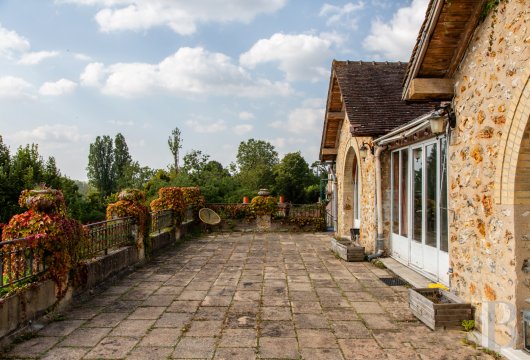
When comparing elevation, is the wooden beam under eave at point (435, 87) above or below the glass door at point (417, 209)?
above

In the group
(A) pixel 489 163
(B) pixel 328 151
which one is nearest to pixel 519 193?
(A) pixel 489 163

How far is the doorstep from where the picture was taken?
23.1 feet

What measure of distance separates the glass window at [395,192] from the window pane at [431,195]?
189cm

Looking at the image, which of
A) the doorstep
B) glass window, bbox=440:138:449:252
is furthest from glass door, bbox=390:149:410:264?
glass window, bbox=440:138:449:252

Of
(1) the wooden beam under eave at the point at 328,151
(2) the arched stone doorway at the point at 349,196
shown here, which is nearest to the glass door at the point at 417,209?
(2) the arched stone doorway at the point at 349,196

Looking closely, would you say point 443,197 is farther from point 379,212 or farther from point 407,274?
point 379,212

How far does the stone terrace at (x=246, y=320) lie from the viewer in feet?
14.2

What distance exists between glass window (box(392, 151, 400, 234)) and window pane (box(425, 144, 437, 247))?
74.3 inches

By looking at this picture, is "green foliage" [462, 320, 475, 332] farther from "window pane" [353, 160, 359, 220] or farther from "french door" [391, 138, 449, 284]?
"window pane" [353, 160, 359, 220]

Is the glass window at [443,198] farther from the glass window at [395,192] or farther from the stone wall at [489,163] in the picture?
the glass window at [395,192]

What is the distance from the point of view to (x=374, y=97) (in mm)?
11039

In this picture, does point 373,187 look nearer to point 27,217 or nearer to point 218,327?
point 218,327

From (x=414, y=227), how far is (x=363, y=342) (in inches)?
164

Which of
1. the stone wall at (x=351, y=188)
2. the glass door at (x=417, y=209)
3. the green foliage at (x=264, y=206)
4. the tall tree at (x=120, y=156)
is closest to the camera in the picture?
the glass door at (x=417, y=209)
